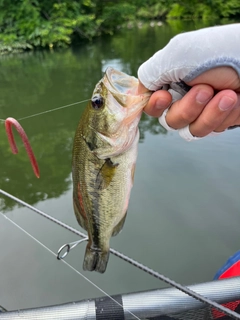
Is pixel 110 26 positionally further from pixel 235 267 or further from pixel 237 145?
pixel 235 267

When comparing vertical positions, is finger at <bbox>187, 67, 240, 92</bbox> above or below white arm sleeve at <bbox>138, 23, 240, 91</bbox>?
below

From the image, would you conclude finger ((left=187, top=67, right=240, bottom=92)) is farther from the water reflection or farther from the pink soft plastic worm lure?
the water reflection

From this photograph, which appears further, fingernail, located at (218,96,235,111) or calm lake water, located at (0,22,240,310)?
calm lake water, located at (0,22,240,310)

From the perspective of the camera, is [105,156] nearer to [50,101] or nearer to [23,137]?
[23,137]

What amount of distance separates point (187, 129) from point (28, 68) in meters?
13.3

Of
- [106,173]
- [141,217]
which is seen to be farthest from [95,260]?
[141,217]

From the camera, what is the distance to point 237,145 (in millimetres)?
5195

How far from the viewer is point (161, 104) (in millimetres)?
1215

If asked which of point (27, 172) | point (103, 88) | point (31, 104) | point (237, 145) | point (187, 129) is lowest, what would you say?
point (31, 104)

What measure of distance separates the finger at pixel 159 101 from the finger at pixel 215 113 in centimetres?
14

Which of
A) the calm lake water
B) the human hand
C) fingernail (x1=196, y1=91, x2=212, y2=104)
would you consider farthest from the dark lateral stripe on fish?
the calm lake water

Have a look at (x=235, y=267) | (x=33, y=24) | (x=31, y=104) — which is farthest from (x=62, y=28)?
(x=235, y=267)

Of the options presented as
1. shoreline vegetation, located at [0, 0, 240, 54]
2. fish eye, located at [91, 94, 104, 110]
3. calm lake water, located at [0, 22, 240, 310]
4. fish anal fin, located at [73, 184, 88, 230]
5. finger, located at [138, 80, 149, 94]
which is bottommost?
shoreline vegetation, located at [0, 0, 240, 54]

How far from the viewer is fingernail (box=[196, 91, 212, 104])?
3.76 ft
